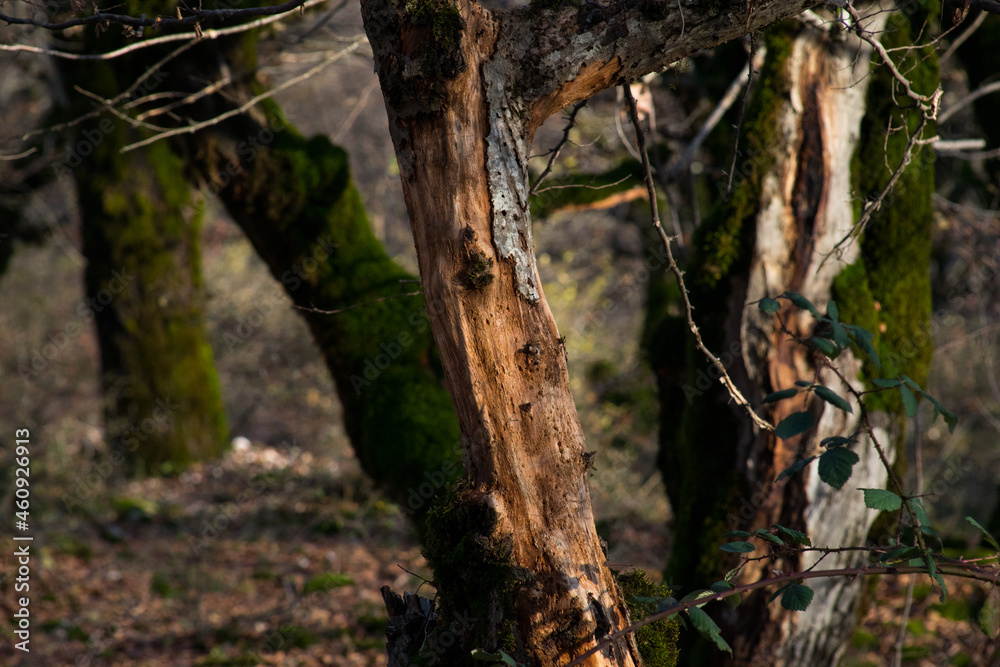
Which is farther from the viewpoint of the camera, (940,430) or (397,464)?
(940,430)

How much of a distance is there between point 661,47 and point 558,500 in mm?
1101

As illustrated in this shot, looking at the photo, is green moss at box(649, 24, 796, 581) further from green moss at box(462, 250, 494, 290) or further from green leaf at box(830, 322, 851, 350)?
green moss at box(462, 250, 494, 290)

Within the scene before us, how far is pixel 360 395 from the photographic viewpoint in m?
3.15

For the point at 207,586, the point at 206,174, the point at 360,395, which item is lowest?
the point at 207,586

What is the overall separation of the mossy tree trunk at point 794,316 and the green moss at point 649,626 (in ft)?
3.18

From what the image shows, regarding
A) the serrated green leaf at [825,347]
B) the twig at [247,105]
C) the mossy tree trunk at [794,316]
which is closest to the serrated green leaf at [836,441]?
the serrated green leaf at [825,347]

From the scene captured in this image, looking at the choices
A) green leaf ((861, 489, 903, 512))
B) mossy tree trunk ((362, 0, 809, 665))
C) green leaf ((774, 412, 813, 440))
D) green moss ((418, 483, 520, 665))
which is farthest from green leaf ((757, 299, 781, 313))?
green moss ((418, 483, 520, 665))

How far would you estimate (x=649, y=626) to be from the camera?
5.75 ft

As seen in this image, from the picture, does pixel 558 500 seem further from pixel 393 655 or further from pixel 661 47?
pixel 661 47

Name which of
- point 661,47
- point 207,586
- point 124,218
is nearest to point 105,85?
point 124,218
